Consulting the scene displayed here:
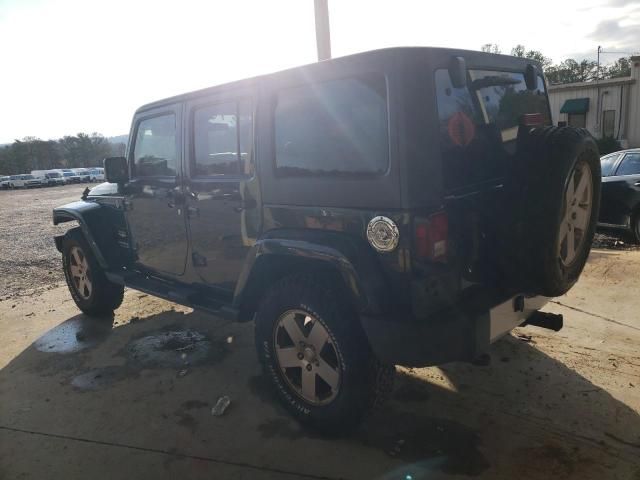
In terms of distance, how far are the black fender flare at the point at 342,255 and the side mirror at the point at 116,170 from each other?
2.01m

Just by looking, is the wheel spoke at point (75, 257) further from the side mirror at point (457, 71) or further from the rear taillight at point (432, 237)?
the side mirror at point (457, 71)

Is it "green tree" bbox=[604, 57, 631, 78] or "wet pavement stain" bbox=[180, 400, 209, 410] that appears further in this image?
"green tree" bbox=[604, 57, 631, 78]

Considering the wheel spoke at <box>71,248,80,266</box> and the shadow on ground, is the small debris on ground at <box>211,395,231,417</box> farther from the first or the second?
the wheel spoke at <box>71,248,80,266</box>

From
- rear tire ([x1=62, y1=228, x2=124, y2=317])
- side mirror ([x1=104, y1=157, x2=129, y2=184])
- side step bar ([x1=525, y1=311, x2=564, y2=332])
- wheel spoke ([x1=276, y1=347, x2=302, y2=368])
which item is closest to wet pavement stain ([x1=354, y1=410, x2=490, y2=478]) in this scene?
wheel spoke ([x1=276, y1=347, x2=302, y2=368])

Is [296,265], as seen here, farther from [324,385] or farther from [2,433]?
[2,433]

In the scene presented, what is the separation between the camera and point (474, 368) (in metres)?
3.40

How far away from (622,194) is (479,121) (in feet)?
18.5

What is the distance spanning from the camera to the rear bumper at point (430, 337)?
7.29 ft

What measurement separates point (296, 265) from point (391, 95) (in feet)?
3.67

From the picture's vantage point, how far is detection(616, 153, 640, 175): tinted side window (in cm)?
698

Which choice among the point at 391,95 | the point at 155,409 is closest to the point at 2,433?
the point at 155,409

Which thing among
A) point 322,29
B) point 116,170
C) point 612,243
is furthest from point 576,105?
point 116,170

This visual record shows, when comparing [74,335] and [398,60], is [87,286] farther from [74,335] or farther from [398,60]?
[398,60]

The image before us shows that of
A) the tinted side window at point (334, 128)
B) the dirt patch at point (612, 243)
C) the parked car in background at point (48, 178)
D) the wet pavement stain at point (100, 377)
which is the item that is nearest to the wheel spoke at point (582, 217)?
the tinted side window at point (334, 128)
